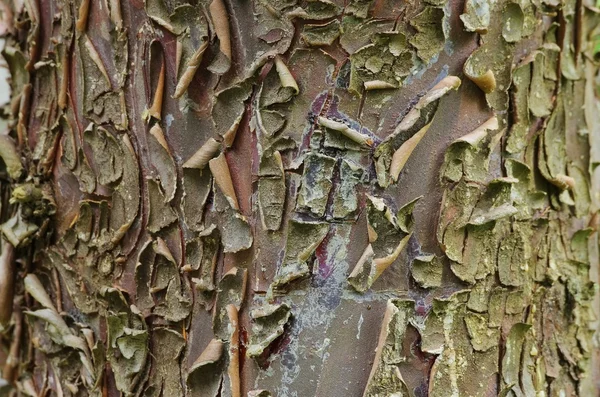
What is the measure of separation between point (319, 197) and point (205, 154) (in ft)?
0.43

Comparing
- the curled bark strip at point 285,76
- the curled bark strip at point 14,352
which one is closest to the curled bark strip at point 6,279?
the curled bark strip at point 14,352

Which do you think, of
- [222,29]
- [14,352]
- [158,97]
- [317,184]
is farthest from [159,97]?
[14,352]

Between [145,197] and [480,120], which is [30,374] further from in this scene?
[480,120]

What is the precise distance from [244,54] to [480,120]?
0.81ft

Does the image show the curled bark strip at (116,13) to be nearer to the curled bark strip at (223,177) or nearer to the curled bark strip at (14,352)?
the curled bark strip at (223,177)

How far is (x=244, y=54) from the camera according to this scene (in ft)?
2.22

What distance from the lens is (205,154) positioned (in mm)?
691

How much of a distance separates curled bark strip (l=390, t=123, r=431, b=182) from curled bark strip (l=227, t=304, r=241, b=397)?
208 mm

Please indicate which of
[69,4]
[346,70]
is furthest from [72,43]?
[346,70]

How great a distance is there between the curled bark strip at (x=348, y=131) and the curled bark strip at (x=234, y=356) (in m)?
0.20

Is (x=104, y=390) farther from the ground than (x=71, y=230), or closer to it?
closer to it

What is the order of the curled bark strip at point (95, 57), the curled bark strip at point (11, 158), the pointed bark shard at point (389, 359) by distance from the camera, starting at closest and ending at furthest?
1. the pointed bark shard at point (389, 359)
2. the curled bark strip at point (95, 57)
3. the curled bark strip at point (11, 158)

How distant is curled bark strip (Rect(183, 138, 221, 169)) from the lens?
27.2 inches

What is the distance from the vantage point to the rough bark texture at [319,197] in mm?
648
